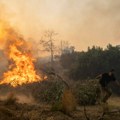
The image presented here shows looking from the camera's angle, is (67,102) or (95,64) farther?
(95,64)

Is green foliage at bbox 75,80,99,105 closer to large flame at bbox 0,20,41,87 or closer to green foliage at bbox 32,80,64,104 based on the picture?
green foliage at bbox 32,80,64,104

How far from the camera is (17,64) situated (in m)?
29.8

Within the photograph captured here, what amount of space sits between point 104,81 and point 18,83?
12.0 m

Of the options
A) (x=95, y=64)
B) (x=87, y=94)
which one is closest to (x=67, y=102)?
(x=87, y=94)

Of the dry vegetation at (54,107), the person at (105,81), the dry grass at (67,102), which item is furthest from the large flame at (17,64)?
the person at (105,81)

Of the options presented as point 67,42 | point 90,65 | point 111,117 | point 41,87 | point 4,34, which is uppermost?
point 67,42

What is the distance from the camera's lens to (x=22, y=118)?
14492 millimetres

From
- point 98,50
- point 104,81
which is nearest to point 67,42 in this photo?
point 98,50

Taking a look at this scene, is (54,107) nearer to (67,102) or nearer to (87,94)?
(67,102)

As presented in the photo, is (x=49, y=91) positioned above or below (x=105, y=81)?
above

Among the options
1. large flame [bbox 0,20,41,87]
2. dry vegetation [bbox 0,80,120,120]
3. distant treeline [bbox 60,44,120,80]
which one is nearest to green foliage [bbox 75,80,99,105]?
dry vegetation [bbox 0,80,120,120]

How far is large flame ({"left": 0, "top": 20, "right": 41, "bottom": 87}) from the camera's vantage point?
1115 inches

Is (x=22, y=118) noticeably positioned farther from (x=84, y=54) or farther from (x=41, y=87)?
(x=84, y=54)

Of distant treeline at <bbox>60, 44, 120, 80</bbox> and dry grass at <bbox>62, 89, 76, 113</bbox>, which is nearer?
dry grass at <bbox>62, 89, 76, 113</bbox>
